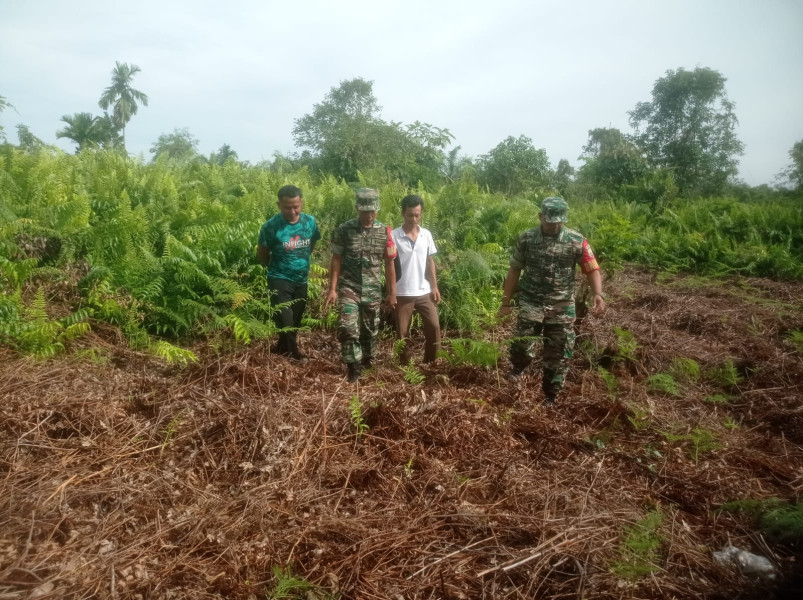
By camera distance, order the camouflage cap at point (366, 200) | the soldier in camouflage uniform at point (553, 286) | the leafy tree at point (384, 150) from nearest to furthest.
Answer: the soldier in camouflage uniform at point (553, 286) < the camouflage cap at point (366, 200) < the leafy tree at point (384, 150)

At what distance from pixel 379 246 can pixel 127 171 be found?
5433mm

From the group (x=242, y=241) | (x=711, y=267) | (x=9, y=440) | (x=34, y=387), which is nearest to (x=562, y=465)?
(x=9, y=440)

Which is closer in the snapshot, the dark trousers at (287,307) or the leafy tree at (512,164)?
the dark trousers at (287,307)

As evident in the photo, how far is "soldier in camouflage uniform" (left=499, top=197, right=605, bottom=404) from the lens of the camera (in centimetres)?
450

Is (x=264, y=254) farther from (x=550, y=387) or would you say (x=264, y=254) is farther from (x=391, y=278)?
(x=550, y=387)

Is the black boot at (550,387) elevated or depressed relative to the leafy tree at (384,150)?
depressed

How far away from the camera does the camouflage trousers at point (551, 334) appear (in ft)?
14.8

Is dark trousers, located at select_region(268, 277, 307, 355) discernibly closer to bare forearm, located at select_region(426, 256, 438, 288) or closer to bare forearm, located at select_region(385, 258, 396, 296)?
bare forearm, located at select_region(385, 258, 396, 296)

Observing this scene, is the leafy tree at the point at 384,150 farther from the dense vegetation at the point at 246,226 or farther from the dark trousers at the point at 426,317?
the dark trousers at the point at 426,317

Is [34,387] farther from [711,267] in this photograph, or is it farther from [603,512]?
[711,267]

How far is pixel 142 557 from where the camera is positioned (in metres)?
2.54

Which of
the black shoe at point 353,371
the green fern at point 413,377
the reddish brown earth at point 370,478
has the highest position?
the green fern at point 413,377

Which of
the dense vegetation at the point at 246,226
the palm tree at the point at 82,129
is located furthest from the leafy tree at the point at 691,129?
the palm tree at the point at 82,129

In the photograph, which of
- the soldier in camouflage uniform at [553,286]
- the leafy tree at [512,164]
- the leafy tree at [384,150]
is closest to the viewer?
the soldier in camouflage uniform at [553,286]
